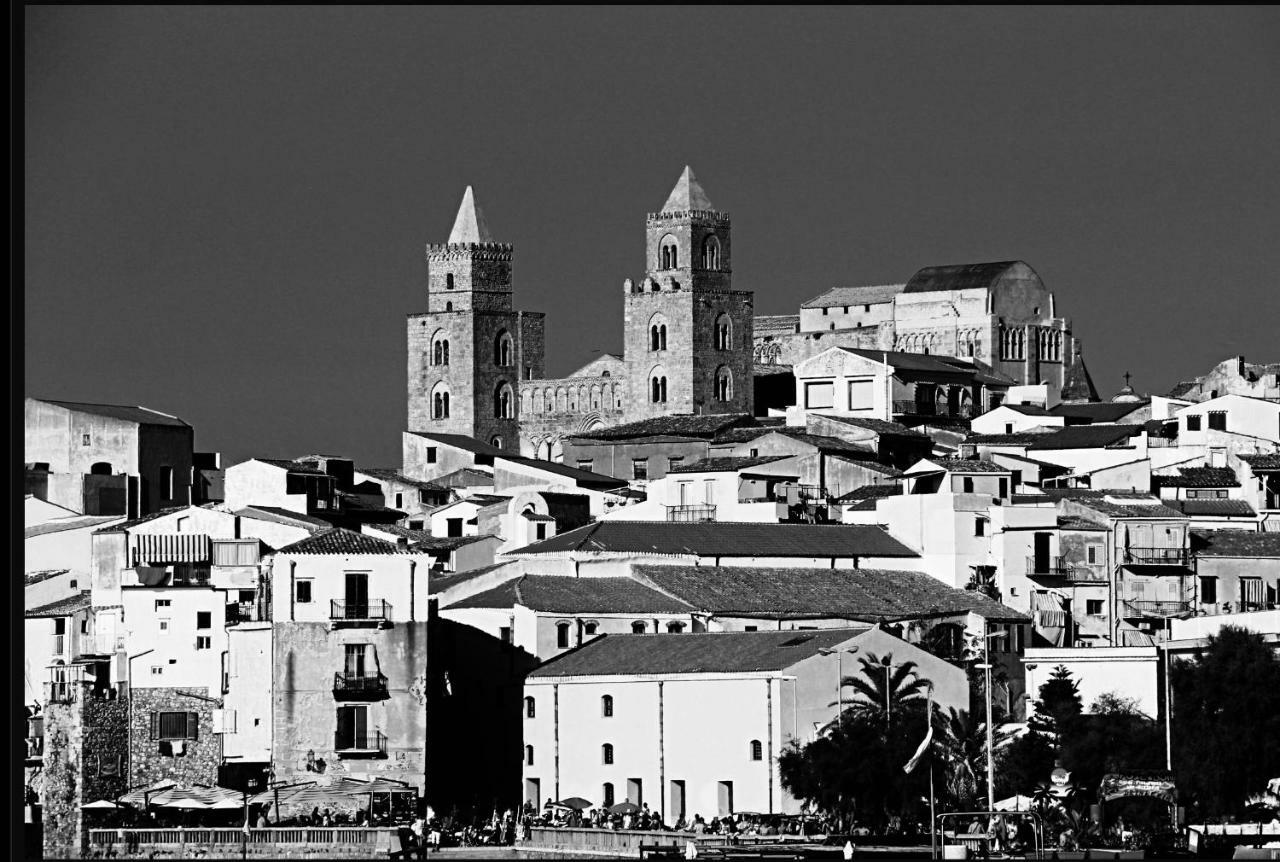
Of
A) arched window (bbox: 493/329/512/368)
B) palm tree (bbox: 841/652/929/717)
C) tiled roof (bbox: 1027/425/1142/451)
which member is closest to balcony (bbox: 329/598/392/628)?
palm tree (bbox: 841/652/929/717)

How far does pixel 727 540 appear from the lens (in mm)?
66125

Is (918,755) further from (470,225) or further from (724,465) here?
(470,225)

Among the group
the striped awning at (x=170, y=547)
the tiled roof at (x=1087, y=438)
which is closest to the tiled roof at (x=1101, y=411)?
the tiled roof at (x=1087, y=438)

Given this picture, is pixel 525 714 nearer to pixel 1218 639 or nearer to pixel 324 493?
pixel 1218 639

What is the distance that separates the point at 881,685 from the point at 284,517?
57.5 feet

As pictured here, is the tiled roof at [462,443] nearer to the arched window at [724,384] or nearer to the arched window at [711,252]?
the arched window at [724,384]

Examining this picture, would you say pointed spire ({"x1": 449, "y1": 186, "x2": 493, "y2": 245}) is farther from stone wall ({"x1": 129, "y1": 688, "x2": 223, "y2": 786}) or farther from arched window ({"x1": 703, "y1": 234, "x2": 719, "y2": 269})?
stone wall ({"x1": 129, "y1": 688, "x2": 223, "y2": 786})

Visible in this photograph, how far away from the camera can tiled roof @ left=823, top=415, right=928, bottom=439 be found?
88688 millimetres

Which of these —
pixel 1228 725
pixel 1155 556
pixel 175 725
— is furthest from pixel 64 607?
pixel 1228 725

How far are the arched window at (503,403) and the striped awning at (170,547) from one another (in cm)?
6278

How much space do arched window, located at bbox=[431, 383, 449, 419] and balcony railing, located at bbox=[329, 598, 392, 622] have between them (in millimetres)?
72592

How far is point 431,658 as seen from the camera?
54938 mm

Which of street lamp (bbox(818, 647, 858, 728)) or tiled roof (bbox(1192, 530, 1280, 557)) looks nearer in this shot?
street lamp (bbox(818, 647, 858, 728))

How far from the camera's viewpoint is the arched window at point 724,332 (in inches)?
4695
